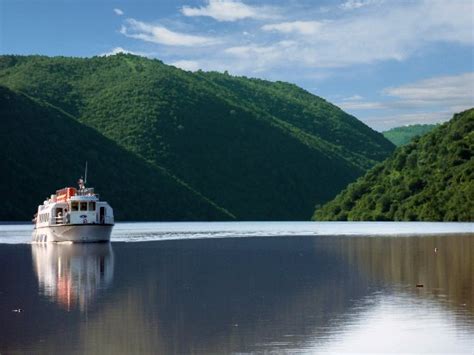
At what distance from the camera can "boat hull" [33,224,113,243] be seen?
75.1 m

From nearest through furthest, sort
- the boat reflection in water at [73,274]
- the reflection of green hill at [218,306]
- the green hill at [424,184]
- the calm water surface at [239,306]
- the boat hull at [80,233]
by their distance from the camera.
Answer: the calm water surface at [239,306]
the reflection of green hill at [218,306]
the boat reflection in water at [73,274]
the boat hull at [80,233]
the green hill at [424,184]

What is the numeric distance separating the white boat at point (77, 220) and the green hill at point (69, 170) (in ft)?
236

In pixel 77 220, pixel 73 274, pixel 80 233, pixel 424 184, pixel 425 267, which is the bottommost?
pixel 73 274

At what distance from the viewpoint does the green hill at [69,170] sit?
152 m

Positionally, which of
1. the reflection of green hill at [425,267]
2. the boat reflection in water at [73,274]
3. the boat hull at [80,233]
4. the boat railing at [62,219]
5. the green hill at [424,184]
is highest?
the green hill at [424,184]

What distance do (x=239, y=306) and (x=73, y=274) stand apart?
1537 centimetres

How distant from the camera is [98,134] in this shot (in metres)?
182

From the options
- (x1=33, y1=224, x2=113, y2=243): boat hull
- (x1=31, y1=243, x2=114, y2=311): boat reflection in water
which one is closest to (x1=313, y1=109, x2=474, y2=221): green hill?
(x1=33, y1=224, x2=113, y2=243): boat hull

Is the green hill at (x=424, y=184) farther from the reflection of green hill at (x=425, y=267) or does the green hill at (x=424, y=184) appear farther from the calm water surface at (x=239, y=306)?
the calm water surface at (x=239, y=306)

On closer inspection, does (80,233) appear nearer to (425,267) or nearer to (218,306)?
(425,267)

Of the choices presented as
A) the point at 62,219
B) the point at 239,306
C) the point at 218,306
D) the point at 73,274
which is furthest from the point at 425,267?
the point at 62,219

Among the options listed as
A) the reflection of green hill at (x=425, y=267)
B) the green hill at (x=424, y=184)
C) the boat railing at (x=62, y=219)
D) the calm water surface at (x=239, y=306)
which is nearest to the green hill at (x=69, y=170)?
the green hill at (x=424, y=184)

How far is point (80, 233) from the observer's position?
247 feet

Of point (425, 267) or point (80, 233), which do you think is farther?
point (80, 233)
